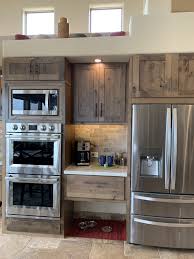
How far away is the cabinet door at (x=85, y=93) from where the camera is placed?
3434mm

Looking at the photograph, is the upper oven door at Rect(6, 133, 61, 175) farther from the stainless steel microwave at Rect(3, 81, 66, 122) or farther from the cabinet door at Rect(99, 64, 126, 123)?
the cabinet door at Rect(99, 64, 126, 123)

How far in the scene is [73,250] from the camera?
2898 millimetres

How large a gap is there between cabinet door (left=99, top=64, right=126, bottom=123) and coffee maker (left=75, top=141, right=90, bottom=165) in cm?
47

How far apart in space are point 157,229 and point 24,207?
1736 millimetres

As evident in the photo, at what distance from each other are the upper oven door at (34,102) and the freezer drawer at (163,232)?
69.2 inches

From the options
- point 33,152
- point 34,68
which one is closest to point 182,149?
point 33,152

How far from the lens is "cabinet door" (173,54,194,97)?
2861 mm

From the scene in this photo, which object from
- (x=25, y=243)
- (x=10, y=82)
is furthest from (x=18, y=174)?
(x=10, y=82)

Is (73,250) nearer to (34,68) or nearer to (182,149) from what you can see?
(182,149)

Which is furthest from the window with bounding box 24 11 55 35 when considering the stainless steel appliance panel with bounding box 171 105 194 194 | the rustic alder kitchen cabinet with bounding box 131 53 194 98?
the stainless steel appliance panel with bounding box 171 105 194 194

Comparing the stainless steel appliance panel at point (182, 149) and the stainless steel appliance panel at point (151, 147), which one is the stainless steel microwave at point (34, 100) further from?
the stainless steel appliance panel at point (182, 149)

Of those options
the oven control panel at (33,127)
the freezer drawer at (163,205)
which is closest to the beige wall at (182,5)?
the oven control panel at (33,127)

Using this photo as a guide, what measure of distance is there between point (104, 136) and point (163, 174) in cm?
122

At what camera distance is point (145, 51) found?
2.96 meters
